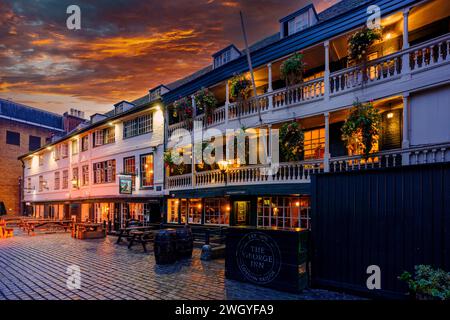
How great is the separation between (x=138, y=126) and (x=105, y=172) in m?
5.61

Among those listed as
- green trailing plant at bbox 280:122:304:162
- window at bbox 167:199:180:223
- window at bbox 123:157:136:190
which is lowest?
window at bbox 167:199:180:223

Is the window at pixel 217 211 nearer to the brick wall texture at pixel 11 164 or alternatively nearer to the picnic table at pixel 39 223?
the picnic table at pixel 39 223

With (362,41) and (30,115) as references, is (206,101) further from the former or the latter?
(30,115)

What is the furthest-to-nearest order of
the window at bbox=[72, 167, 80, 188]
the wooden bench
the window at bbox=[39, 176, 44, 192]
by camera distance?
the window at bbox=[39, 176, 44, 192]
the window at bbox=[72, 167, 80, 188]
the wooden bench

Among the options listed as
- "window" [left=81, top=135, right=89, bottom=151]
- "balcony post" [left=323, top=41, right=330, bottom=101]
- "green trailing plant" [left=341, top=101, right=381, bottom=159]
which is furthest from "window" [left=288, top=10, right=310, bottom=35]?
"window" [left=81, top=135, right=89, bottom=151]

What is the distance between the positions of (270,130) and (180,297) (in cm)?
831

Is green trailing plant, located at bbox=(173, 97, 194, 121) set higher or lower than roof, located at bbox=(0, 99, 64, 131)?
lower

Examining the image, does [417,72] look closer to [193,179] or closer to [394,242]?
[394,242]

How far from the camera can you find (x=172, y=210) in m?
18.2

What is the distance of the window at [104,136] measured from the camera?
2353 centimetres

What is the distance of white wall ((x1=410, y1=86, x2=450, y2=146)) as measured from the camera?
29.2 feet

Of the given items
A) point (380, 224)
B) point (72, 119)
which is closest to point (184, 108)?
point (380, 224)

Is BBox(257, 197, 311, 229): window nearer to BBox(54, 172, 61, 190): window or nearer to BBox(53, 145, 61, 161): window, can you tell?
BBox(54, 172, 61, 190): window

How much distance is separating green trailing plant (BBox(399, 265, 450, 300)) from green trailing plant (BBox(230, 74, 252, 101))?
10.1 metres
